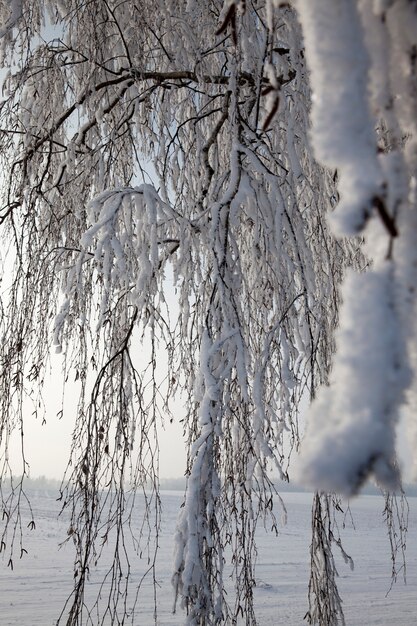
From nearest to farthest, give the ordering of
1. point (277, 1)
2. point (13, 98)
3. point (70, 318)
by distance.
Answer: point (277, 1)
point (70, 318)
point (13, 98)

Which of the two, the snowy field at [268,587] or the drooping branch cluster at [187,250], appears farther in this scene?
the snowy field at [268,587]

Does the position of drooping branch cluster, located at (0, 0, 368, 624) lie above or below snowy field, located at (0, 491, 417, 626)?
above

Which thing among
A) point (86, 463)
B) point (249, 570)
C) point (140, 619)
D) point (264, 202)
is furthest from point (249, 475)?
point (140, 619)

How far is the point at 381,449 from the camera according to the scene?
37 centimetres

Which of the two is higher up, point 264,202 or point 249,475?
point 264,202

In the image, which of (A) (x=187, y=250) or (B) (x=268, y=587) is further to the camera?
(B) (x=268, y=587)

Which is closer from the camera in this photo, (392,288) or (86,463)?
(392,288)

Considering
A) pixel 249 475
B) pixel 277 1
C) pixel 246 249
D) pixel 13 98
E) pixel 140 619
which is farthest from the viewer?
pixel 140 619

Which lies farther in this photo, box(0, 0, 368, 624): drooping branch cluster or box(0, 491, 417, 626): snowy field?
box(0, 491, 417, 626): snowy field

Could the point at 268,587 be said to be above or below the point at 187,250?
below

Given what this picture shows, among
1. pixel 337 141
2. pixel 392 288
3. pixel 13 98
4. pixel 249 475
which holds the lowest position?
pixel 249 475

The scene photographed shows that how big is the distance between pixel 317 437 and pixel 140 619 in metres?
6.85

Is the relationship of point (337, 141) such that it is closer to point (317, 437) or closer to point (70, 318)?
point (317, 437)

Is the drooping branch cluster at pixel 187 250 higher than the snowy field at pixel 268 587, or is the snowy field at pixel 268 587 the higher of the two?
the drooping branch cluster at pixel 187 250
